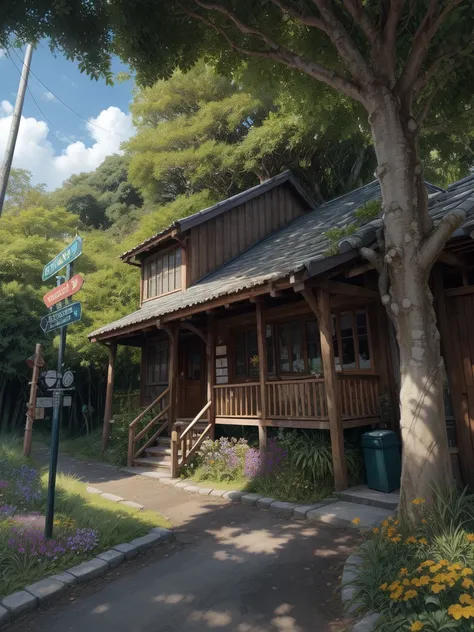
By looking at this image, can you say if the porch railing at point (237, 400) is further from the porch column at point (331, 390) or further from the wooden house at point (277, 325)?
the porch column at point (331, 390)

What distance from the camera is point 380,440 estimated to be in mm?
6457

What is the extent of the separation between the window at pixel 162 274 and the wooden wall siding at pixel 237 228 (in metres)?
0.71

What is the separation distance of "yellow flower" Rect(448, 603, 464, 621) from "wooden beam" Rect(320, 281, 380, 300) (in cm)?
495

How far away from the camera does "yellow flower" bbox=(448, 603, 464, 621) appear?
248cm

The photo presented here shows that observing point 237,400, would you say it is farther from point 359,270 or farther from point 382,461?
point 359,270

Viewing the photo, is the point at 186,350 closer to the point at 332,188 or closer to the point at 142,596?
the point at 142,596

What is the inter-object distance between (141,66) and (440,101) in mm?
4888

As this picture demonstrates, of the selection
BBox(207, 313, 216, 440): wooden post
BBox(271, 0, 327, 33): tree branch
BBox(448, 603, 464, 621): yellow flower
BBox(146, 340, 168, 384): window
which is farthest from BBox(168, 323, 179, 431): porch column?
BBox(448, 603, 464, 621): yellow flower

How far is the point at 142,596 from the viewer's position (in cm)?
383

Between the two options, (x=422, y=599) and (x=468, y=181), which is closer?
(x=422, y=599)

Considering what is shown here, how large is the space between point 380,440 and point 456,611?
4.03 metres

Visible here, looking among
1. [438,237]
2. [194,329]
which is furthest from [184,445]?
[438,237]

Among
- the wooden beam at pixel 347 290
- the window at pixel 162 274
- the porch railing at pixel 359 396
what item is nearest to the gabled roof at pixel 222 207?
the window at pixel 162 274

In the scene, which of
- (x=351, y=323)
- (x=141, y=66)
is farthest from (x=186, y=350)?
(x=141, y=66)
